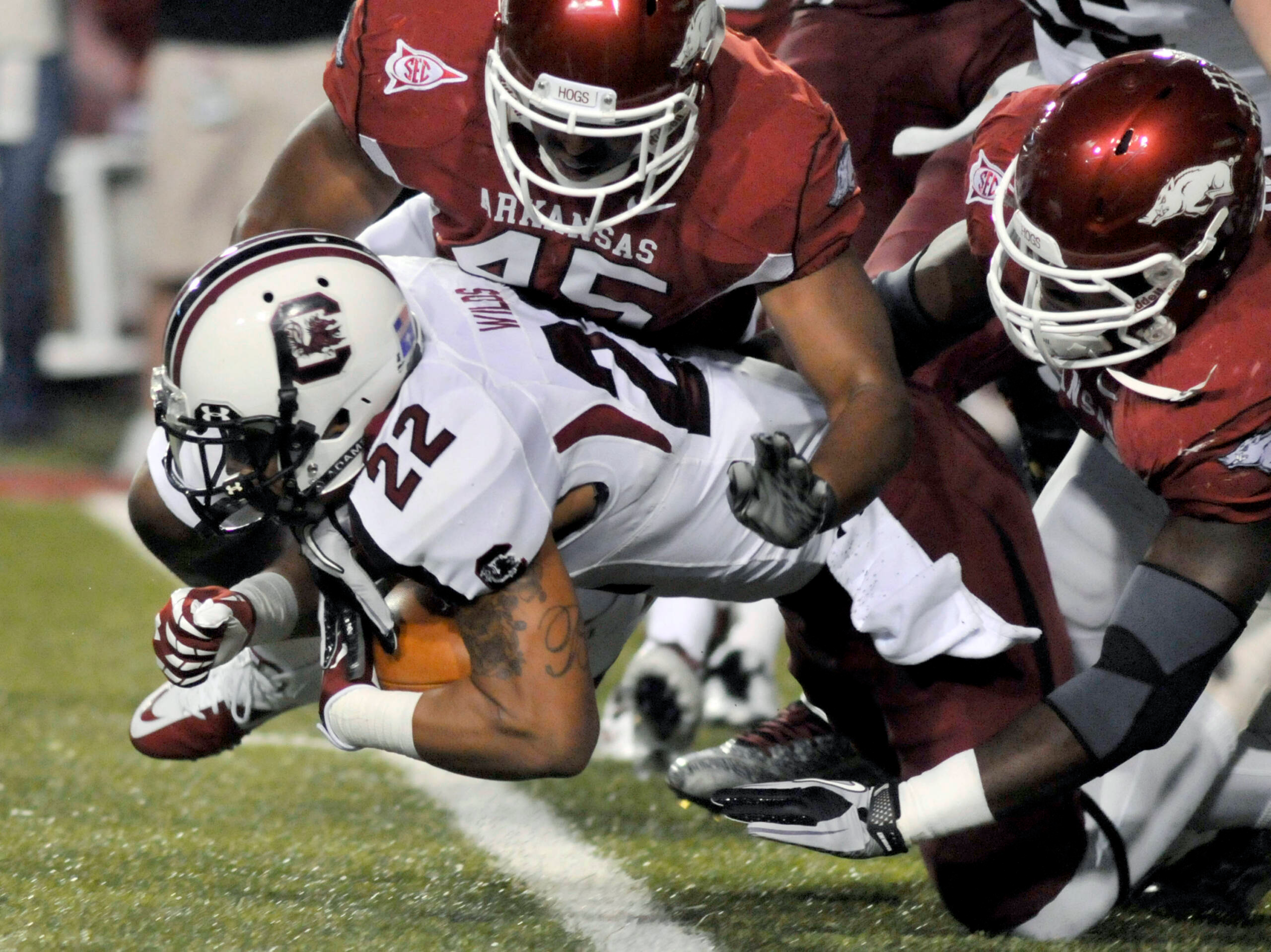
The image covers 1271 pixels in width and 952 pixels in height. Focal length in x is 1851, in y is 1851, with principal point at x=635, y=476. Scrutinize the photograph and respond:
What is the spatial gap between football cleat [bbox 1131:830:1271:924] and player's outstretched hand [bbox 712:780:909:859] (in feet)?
1.77

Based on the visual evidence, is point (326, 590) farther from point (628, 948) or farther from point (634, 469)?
point (628, 948)

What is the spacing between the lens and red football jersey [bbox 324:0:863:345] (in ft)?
8.36

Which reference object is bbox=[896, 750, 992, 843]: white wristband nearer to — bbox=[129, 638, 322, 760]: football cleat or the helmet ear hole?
the helmet ear hole

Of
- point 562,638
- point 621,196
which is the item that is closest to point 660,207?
point 621,196

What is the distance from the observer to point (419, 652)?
253cm

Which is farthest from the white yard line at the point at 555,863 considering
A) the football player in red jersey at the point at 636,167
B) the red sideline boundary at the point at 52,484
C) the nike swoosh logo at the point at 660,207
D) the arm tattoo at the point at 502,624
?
the red sideline boundary at the point at 52,484

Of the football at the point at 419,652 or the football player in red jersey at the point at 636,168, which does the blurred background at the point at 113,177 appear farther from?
the football at the point at 419,652

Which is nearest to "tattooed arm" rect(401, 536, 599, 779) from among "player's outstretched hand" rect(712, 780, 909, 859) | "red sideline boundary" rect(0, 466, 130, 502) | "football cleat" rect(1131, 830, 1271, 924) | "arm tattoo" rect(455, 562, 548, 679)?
"arm tattoo" rect(455, 562, 548, 679)

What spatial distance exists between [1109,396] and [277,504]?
112 centimetres

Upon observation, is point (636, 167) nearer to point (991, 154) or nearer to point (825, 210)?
point (825, 210)

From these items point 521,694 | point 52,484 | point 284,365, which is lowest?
point 52,484

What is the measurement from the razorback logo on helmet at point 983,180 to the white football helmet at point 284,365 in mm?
837

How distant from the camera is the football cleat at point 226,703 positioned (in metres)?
2.82

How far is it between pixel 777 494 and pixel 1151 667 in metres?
0.55
